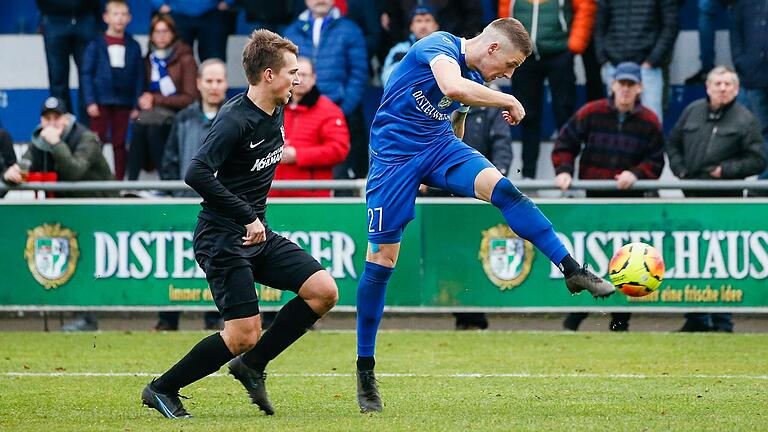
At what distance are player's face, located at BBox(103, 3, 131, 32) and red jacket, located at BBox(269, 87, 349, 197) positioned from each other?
250cm

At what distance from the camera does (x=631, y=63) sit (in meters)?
12.9

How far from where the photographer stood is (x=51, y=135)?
1349 centimetres

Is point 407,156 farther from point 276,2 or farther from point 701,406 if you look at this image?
point 276,2

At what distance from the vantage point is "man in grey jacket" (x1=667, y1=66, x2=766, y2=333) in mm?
12734

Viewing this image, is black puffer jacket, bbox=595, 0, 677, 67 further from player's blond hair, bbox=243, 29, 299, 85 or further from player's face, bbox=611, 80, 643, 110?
player's blond hair, bbox=243, 29, 299, 85

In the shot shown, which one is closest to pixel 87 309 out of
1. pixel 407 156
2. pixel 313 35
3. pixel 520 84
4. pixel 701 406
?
pixel 313 35

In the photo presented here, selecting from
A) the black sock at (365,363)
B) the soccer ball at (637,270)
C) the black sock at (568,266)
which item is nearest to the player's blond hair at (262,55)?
the black sock at (365,363)

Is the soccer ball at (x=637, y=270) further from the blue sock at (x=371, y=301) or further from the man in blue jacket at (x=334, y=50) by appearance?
the man in blue jacket at (x=334, y=50)

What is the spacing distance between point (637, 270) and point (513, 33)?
4.58ft

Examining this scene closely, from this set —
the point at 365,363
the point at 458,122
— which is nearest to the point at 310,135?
the point at 458,122

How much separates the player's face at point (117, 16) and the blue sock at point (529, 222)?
794cm

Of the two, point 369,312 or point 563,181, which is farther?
point 563,181

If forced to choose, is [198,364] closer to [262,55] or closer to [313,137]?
[262,55]

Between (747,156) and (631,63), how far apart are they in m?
1.28
